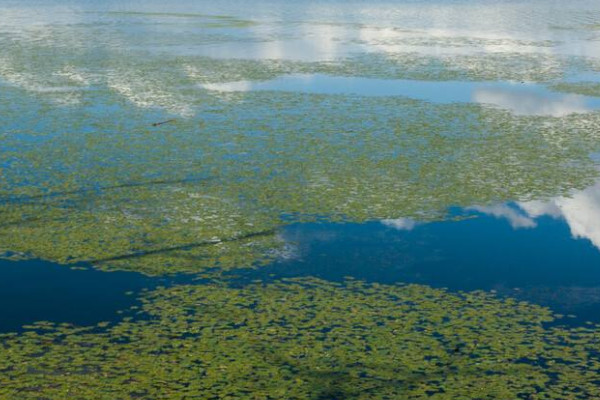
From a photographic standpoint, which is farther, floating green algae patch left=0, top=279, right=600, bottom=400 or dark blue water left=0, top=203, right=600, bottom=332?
dark blue water left=0, top=203, right=600, bottom=332

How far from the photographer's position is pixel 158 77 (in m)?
21.2

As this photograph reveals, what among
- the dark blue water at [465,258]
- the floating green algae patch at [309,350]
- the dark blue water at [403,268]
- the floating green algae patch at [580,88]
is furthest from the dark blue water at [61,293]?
the floating green algae patch at [580,88]

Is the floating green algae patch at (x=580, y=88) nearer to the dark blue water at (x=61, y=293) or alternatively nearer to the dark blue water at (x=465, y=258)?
the dark blue water at (x=465, y=258)

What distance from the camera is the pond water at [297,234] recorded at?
7059 millimetres

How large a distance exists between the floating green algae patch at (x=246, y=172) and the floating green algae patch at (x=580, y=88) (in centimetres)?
280

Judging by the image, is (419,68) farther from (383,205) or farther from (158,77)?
(383,205)

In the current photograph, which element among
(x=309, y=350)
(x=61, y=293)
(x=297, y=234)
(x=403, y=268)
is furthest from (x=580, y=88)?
(x=61, y=293)

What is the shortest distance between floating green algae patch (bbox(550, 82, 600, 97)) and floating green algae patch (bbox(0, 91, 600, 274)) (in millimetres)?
2804

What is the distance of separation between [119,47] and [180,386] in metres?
21.8

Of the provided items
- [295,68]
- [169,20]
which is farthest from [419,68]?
[169,20]

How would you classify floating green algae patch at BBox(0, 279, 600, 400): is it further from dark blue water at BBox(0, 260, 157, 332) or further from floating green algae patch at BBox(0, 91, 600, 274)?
floating green algae patch at BBox(0, 91, 600, 274)

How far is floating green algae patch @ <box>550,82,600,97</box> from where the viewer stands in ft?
65.8

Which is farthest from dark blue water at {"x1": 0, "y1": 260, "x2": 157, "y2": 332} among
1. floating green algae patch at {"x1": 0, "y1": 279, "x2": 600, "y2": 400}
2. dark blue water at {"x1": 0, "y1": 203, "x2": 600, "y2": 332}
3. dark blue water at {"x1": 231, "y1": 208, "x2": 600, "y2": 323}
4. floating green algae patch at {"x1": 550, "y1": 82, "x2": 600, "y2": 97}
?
floating green algae patch at {"x1": 550, "y1": 82, "x2": 600, "y2": 97}

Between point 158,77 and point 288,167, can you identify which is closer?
point 288,167
